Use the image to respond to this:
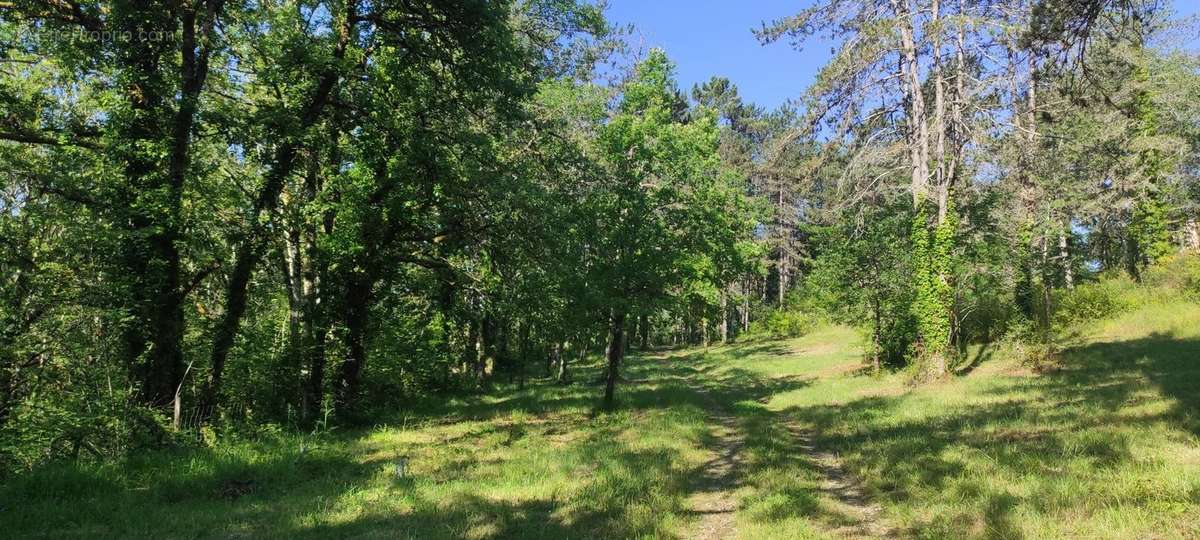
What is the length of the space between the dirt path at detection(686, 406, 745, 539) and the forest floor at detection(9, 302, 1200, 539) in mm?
44

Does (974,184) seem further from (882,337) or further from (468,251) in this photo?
(468,251)

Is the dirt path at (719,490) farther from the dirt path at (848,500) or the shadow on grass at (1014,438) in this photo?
the shadow on grass at (1014,438)

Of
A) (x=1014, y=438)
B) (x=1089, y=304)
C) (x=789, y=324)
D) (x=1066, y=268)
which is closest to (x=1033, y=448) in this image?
(x=1014, y=438)

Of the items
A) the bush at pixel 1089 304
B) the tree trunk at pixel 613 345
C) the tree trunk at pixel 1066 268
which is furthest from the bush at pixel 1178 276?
the tree trunk at pixel 613 345

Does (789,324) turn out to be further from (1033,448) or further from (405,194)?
(1033,448)

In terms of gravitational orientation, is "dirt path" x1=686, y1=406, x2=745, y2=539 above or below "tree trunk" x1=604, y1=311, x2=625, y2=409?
below

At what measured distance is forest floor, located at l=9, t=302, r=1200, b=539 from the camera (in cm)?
569

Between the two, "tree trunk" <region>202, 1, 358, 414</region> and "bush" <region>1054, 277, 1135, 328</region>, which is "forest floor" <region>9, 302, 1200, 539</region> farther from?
"bush" <region>1054, 277, 1135, 328</region>

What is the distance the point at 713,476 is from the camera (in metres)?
8.18

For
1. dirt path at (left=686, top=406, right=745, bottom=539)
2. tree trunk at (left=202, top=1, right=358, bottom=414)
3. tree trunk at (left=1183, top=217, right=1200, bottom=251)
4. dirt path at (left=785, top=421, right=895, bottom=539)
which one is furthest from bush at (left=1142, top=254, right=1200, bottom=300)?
tree trunk at (left=202, top=1, right=358, bottom=414)

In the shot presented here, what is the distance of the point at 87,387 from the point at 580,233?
9242mm

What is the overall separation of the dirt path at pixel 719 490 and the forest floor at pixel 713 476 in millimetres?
44

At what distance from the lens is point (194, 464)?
324 inches

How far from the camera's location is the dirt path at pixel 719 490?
6.04 meters
